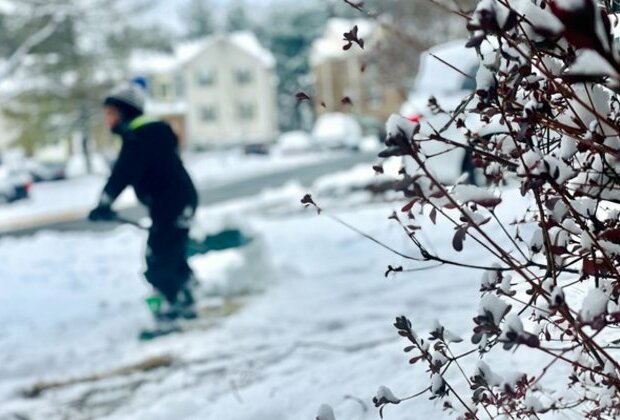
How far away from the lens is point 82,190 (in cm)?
3331

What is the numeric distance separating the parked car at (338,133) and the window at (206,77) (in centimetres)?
1714

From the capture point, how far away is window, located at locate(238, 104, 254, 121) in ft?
203

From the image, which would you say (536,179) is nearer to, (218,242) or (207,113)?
(218,242)

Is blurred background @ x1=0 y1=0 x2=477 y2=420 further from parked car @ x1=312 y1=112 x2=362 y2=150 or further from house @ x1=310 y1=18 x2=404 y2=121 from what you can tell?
house @ x1=310 y1=18 x2=404 y2=121

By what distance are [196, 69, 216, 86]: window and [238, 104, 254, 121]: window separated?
2983mm

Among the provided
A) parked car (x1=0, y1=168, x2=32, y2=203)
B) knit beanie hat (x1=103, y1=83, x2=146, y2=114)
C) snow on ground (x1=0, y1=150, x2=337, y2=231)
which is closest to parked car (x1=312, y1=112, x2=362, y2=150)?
snow on ground (x1=0, y1=150, x2=337, y2=231)

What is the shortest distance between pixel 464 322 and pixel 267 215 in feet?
32.7

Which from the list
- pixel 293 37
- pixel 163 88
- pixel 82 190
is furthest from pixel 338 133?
pixel 163 88

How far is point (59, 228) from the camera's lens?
18844 millimetres

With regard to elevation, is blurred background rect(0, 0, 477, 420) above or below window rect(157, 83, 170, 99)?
below

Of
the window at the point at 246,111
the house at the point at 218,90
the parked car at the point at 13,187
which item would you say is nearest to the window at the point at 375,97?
the house at the point at 218,90

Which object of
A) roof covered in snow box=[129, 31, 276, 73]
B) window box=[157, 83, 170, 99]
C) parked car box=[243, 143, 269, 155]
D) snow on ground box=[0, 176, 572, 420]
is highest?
roof covered in snow box=[129, 31, 276, 73]

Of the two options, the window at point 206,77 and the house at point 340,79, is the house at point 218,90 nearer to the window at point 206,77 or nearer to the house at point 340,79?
the window at point 206,77

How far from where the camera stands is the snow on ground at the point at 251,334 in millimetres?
3773
